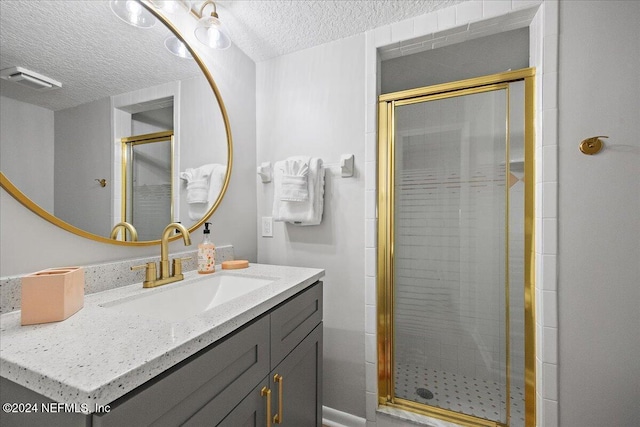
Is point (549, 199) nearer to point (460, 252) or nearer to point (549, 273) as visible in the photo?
point (549, 273)

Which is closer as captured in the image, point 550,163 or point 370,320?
point 550,163

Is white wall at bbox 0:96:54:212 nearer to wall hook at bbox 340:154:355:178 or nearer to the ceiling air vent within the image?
the ceiling air vent

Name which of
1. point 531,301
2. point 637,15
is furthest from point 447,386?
point 637,15

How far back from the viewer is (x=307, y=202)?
1.42 m

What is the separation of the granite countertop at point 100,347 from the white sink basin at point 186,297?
0.36 ft

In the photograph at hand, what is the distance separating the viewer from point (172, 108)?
Result: 1.16 meters

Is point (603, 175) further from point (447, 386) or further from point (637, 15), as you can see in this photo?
point (447, 386)

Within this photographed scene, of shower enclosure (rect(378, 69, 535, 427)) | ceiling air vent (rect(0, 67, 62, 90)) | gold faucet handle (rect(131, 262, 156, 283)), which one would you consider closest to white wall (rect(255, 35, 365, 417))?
shower enclosure (rect(378, 69, 535, 427))

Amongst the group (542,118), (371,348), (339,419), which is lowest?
(339,419)

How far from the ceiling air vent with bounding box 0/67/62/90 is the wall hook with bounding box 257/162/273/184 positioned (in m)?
0.92

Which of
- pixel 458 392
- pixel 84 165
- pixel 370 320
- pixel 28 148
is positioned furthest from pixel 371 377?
pixel 28 148

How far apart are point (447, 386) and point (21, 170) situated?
1917 millimetres

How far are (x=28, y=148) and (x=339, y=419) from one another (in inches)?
67.4

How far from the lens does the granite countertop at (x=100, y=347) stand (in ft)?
1.33
